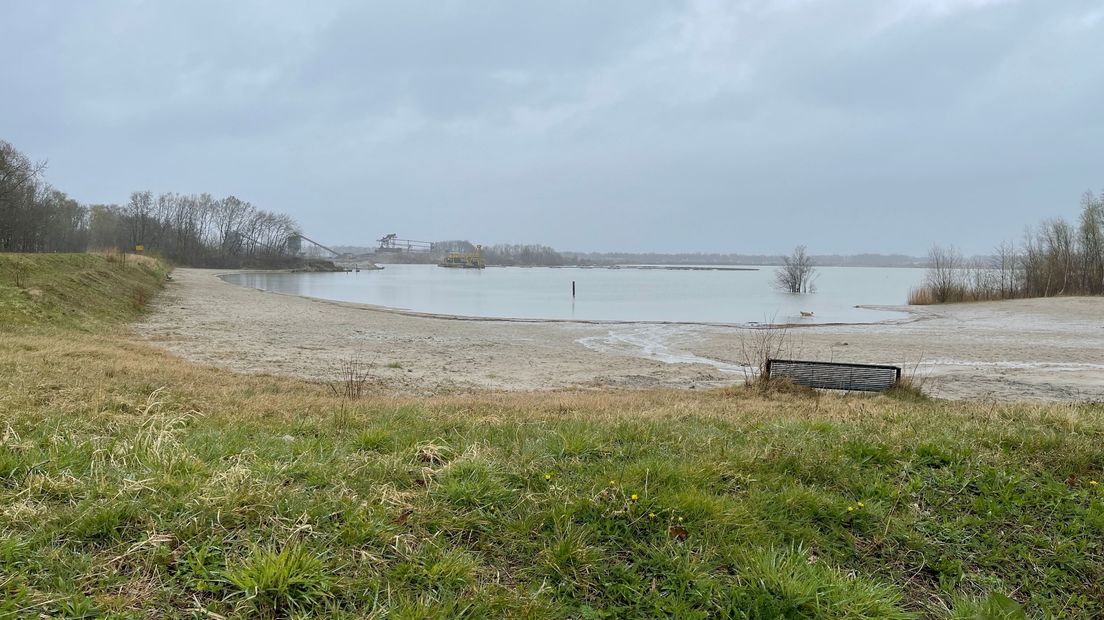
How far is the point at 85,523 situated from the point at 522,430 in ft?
9.39

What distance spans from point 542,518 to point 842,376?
8.41 m

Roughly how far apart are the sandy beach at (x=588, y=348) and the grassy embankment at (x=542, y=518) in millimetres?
6224

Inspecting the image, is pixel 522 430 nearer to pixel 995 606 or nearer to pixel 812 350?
pixel 995 606

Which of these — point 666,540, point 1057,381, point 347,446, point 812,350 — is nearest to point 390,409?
point 347,446

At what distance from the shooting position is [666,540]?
2881 mm

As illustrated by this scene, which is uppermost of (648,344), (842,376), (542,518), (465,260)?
(465,260)

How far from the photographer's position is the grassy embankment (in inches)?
95.3

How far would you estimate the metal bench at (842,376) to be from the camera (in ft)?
31.4

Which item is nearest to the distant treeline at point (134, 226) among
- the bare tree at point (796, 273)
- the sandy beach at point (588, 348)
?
the sandy beach at point (588, 348)

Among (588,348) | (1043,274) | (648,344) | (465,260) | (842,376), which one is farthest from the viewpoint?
(465,260)

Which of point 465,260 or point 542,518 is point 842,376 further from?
point 465,260

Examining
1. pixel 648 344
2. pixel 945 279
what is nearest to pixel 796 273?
pixel 945 279

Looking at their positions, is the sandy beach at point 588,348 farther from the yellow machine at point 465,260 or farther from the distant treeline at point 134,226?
the yellow machine at point 465,260

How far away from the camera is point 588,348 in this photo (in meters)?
20.0
